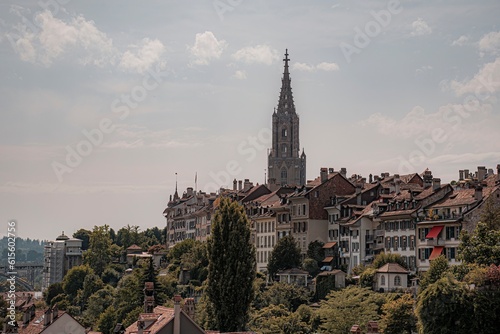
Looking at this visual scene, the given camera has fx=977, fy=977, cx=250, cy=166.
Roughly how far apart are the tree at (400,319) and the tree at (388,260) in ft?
42.2

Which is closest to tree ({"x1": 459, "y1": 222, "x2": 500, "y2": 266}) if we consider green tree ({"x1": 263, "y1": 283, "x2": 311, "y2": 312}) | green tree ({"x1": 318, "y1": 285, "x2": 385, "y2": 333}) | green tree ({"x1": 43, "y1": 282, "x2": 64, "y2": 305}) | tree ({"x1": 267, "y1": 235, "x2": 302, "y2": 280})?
green tree ({"x1": 318, "y1": 285, "x2": 385, "y2": 333})

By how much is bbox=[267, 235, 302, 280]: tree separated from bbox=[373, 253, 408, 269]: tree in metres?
13.6

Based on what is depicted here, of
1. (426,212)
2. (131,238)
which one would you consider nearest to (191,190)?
(131,238)

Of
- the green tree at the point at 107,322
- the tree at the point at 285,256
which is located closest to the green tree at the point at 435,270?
the tree at the point at 285,256

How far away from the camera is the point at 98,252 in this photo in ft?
462

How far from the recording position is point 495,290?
200 ft

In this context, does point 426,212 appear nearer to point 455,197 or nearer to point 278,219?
point 455,197

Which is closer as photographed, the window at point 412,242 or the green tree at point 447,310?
the green tree at point 447,310

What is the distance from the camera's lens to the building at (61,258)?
157m

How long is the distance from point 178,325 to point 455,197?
123 ft

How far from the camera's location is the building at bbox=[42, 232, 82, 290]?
516 feet

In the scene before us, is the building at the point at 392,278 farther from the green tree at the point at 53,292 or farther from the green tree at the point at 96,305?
the green tree at the point at 53,292

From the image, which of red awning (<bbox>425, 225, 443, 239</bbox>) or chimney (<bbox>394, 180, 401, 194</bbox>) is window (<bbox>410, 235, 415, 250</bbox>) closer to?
red awning (<bbox>425, 225, 443, 239</bbox>)

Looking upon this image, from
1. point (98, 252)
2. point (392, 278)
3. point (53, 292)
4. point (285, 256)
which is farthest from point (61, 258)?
point (392, 278)
